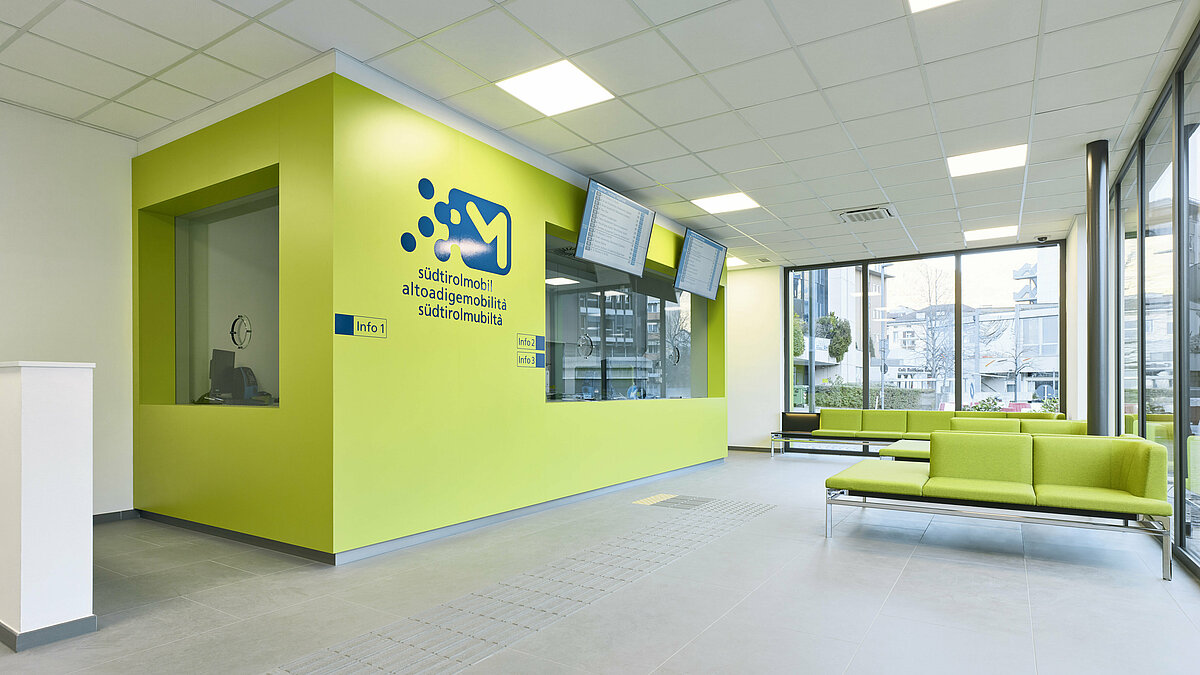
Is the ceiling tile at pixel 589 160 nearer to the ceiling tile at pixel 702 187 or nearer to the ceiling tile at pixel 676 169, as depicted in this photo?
the ceiling tile at pixel 676 169

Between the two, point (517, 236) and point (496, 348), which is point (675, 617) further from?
point (517, 236)

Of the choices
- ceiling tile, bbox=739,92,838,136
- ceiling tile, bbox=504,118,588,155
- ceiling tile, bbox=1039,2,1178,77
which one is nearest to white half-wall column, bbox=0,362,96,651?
ceiling tile, bbox=504,118,588,155

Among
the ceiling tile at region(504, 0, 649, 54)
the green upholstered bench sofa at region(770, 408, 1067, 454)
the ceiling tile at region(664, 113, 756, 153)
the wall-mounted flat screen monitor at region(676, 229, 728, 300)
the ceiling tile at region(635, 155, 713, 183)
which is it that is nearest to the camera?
the ceiling tile at region(504, 0, 649, 54)

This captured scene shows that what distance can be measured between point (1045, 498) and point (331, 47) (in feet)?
19.2

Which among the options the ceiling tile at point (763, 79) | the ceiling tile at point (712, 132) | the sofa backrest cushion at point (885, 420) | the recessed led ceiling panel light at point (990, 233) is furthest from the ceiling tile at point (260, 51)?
the sofa backrest cushion at point (885, 420)

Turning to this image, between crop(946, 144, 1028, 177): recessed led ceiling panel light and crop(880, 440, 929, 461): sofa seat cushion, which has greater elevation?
crop(946, 144, 1028, 177): recessed led ceiling panel light

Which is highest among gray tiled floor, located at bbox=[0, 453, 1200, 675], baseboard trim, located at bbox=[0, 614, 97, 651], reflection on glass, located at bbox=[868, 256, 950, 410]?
reflection on glass, located at bbox=[868, 256, 950, 410]

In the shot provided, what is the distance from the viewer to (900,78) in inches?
201

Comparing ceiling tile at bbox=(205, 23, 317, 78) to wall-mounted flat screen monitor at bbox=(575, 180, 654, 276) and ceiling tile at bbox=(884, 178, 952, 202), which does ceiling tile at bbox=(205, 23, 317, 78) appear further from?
ceiling tile at bbox=(884, 178, 952, 202)

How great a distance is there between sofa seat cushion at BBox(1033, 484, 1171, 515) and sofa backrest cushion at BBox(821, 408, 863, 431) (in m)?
6.86

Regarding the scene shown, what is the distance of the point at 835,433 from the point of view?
11.4 meters

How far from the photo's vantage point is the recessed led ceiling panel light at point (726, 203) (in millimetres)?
8266

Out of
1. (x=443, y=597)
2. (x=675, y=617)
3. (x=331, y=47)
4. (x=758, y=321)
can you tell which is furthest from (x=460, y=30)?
(x=758, y=321)

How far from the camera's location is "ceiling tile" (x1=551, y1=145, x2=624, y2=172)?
22.2 ft
